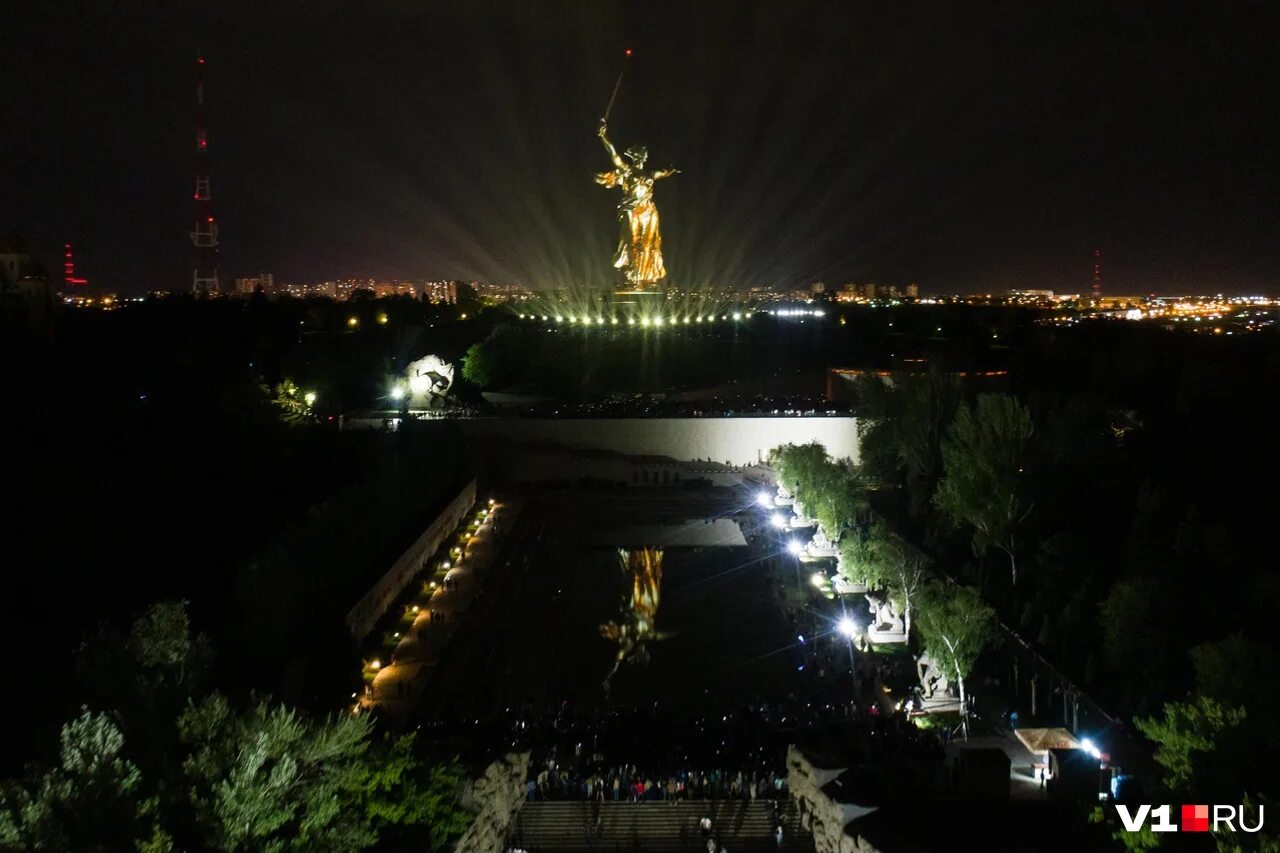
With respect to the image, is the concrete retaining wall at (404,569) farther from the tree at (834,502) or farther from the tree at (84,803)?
the tree at (84,803)

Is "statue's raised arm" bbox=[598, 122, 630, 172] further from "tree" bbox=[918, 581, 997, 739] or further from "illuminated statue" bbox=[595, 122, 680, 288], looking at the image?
"tree" bbox=[918, 581, 997, 739]

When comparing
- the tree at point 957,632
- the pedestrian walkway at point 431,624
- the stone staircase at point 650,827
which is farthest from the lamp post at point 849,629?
→ the pedestrian walkway at point 431,624

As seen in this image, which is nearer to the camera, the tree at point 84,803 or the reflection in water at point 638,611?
the tree at point 84,803

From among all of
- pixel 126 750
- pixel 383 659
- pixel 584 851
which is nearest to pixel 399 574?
pixel 383 659

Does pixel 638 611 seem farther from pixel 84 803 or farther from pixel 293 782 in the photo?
pixel 84 803

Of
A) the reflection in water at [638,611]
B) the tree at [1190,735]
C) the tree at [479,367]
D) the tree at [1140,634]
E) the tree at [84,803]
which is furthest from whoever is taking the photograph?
the tree at [479,367]

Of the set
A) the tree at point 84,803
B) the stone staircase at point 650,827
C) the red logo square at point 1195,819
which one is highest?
the tree at point 84,803
